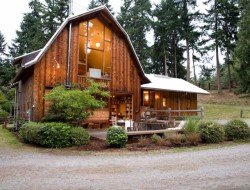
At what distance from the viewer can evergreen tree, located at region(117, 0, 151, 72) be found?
45.3m

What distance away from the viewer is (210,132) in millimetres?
14414

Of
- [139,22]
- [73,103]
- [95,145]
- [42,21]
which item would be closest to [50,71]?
[73,103]

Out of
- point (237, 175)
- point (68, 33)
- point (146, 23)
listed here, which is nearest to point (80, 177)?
point (237, 175)

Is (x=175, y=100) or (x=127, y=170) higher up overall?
(x=175, y=100)

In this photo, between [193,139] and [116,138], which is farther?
[193,139]

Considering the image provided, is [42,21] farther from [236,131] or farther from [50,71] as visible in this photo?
[236,131]

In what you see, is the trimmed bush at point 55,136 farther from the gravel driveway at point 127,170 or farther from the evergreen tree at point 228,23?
the evergreen tree at point 228,23

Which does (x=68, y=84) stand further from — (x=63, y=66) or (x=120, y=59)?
(x=120, y=59)

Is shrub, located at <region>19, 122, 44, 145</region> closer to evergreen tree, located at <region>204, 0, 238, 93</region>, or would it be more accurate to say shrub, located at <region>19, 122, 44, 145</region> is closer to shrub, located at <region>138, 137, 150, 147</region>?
shrub, located at <region>138, 137, 150, 147</region>

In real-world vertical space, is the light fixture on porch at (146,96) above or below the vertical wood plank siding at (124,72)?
below

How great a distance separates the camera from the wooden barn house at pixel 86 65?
57.7 feet

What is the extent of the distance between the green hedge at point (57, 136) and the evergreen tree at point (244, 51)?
27.5 m

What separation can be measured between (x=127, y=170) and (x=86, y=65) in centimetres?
1197

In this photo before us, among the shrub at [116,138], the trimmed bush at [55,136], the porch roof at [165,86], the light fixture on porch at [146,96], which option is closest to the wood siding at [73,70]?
the porch roof at [165,86]
